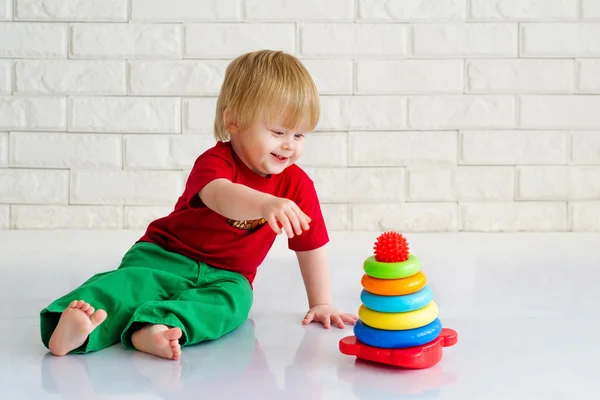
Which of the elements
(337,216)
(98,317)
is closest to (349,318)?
(98,317)

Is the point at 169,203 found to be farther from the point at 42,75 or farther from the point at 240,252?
the point at 240,252

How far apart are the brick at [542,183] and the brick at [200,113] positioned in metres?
0.99

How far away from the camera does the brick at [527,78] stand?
2703 millimetres

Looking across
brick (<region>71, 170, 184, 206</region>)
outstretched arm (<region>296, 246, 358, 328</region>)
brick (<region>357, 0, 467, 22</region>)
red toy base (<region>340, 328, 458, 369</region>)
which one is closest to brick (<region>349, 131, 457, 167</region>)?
brick (<region>357, 0, 467, 22</region>)

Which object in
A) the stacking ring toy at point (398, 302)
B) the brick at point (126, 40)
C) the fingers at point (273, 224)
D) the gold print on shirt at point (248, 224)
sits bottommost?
the stacking ring toy at point (398, 302)

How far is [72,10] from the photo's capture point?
267cm

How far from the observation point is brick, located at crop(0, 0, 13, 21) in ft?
8.70

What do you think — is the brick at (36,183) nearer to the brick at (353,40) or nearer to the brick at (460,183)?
the brick at (353,40)

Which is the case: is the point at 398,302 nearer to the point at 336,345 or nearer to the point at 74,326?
the point at 336,345

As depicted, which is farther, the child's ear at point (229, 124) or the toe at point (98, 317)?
Answer: the child's ear at point (229, 124)

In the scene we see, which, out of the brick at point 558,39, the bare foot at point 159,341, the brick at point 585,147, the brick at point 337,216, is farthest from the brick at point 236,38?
the bare foot at point 159,341

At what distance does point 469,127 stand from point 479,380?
5.11 ft

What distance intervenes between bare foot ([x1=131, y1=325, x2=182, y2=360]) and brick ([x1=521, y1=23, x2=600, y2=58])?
1.75 m

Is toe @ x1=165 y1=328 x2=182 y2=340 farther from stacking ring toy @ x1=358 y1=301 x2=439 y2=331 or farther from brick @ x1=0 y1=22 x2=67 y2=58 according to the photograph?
brick @ x1=0 y1=22 x2=67 y2=58
